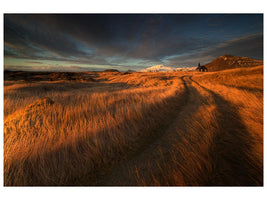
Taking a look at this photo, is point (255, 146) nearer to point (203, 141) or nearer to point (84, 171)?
point (203, 141)

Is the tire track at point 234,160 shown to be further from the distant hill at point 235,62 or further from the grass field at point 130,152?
the distant hill at point 235,62

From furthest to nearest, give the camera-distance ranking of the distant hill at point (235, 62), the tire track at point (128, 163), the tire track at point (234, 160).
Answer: the distant hill at point (235, 62), the tire track at point (128, 163), the tire track at point (234, 160)

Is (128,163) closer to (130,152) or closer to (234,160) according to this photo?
(130,152)

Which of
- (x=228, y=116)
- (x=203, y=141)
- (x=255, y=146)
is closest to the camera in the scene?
(x=255, y=146)

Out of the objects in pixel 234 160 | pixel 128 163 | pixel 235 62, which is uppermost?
pixel 235 62

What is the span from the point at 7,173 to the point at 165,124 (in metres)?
3.77

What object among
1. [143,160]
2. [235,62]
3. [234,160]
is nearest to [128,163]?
[143,160]

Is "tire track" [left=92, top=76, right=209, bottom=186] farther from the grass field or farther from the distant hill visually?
the distant hill

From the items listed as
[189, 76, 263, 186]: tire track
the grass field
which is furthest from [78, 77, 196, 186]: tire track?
[189, 76, 263, 186]: tire track

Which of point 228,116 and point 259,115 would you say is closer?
point 259,115

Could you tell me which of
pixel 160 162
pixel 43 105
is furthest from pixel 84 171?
pixel 43 105

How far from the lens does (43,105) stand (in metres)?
3.82

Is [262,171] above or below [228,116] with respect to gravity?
below

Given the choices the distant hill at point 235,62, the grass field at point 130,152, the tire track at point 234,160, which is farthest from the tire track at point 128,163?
the distant hill at point 235,62
